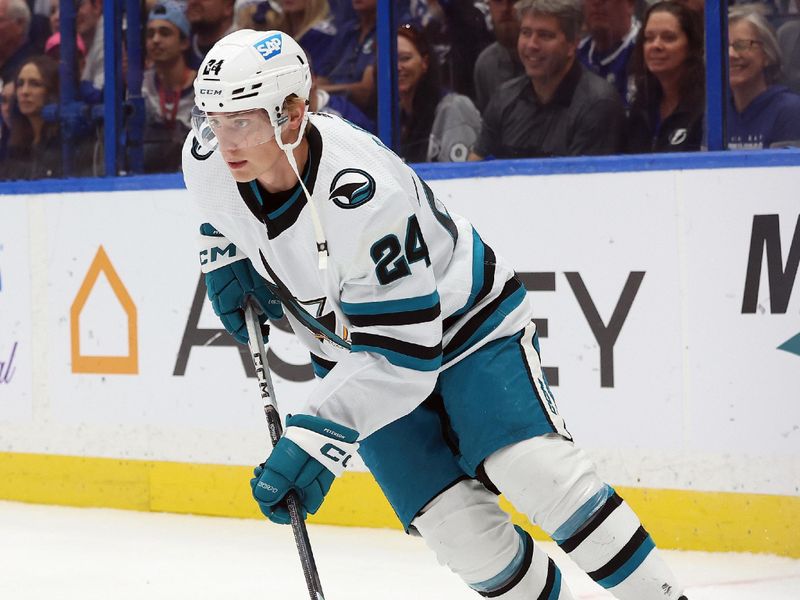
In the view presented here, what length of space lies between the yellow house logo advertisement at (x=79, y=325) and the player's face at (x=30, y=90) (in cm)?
69

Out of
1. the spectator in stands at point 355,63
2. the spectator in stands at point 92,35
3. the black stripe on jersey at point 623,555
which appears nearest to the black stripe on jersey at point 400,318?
the black stripe on jersey at point 623,555

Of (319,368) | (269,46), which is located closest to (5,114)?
(319,368)

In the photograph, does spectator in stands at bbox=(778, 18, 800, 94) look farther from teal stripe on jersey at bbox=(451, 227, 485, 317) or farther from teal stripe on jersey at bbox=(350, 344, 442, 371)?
teal stripe on jersey at bbox=(350, 344, 442, 371)

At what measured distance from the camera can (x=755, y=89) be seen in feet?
11.7

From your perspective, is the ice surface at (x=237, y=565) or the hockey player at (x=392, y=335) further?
the ice surface at (x=237, y=565)

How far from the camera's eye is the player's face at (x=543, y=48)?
149 inches

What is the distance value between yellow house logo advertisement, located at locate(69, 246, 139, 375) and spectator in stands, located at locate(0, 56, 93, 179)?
1.33 feet

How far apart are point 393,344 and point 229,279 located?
0.58m

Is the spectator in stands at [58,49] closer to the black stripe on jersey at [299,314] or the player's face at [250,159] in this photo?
the black stripe on jersey at [299,314]

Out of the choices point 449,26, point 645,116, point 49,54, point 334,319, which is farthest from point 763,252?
point 49,54

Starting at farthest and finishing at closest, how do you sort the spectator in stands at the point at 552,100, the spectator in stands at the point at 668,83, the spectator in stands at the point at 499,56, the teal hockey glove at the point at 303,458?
the spectator in stands at the point at 499,56, the spectator in stands at the point at 552,100, the spectator in stands at the point at 668,83, the teal hockey glove at the point at 303,458

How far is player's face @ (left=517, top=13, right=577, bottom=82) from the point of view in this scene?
3.78 m

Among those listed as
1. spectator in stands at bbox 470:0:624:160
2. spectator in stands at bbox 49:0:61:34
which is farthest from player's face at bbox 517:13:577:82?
spectator in stands at bbox 49:0:61:34

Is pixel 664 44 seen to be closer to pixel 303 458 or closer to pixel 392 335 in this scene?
pixel 392 335
